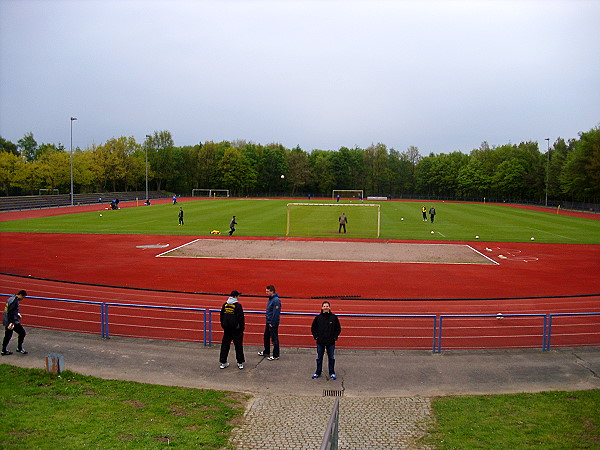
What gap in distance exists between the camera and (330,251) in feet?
96.2

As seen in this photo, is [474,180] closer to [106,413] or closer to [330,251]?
[330,251]

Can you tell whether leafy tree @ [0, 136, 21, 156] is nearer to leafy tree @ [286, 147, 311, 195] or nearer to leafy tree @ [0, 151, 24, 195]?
leafy tree @ [0, 151, 24, 195]

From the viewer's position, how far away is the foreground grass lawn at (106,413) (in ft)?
24.2

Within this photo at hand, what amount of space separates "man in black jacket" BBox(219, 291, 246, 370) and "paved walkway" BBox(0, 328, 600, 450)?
0.91 feet

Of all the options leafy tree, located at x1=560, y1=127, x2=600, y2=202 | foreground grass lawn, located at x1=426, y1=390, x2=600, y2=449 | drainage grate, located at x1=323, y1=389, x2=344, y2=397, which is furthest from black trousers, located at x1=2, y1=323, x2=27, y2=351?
leafy tree, located at x1=560, y1=127, x2=600, y2=202

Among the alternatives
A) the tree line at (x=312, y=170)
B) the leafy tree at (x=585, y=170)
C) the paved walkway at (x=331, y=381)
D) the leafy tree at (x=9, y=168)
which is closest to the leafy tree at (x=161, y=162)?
the tree line at (x=312, y=170)

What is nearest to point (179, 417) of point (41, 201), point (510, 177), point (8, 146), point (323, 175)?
point (41, 201)

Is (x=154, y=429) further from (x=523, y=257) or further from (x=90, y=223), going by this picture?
(x=90, y=223)

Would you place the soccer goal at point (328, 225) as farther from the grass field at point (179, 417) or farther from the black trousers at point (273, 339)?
the grass field at point (179, 417)

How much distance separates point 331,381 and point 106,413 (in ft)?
14.9

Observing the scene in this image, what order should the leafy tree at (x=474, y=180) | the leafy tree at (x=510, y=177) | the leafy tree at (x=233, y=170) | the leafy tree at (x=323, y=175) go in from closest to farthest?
the leafy tree at (x=510, y=177) → the leafy tree at (x=474, y=180) → the leafy tree at (x=233, y=170) → the leafy tree at (x=323, y=175)

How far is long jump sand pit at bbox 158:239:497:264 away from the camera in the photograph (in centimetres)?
2678

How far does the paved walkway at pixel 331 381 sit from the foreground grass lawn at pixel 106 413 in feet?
1.52

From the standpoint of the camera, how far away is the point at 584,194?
7900 cm
